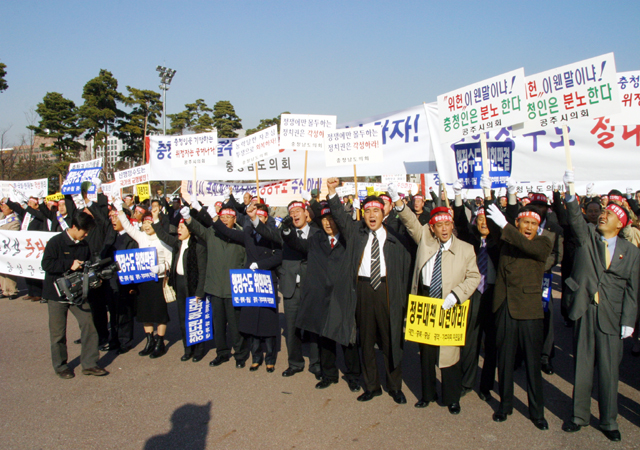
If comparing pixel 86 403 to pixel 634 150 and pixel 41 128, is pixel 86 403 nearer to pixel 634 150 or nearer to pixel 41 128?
pixel 634 150

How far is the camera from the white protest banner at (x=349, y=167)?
8.96m

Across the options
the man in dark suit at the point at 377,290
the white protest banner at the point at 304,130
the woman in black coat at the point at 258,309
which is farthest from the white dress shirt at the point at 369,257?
the white protest banner at the point at 304,130

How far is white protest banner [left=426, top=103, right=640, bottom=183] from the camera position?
787 centimetres

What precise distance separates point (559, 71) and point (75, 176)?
9.03 metres

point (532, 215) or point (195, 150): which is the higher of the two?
point (195, 150)

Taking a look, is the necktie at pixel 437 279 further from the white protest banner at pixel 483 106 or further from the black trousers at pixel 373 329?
the white protest banner at pixel 483 106

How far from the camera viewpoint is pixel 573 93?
521 cm

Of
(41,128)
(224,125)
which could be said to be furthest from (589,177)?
(224,125)

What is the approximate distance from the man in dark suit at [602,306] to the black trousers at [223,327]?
365 cm

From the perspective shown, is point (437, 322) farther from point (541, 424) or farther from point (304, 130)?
point (304, 130)

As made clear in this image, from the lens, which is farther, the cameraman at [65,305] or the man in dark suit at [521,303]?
the cameraman at [65,305]

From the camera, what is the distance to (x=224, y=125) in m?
46.6

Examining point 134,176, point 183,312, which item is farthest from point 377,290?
point 134,176

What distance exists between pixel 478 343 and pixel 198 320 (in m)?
3.48
